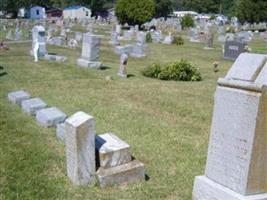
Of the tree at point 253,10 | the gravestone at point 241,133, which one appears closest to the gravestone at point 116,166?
the gravestone at point 241,133

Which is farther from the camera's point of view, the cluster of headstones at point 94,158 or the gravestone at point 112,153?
the gravestone at point 112,153

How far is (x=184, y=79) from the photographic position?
1581 centimetres

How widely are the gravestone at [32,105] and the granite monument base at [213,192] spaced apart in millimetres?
5379

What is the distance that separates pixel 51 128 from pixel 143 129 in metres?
1.90

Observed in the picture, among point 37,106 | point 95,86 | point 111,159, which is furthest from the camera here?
point 95,86

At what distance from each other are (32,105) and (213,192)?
19.4 ft

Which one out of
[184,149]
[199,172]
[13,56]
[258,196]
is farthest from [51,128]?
[13,56]

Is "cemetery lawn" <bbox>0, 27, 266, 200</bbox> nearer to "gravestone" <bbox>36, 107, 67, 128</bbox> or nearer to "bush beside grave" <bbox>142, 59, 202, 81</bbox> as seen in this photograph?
"gravestone" <bbox>36, 107, 67, 128</bbox>

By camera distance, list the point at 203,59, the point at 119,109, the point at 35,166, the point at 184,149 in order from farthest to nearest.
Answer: the point at 203,59 → the point at 119,109 → the point at 184,149 → the point at 35,166

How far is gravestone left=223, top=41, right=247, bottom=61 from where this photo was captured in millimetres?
22766

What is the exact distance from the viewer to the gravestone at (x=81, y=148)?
572cm

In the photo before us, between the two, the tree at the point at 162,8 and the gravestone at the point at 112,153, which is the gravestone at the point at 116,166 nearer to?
the gravestone at the point at 112,153

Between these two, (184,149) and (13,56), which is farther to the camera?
(13,56)

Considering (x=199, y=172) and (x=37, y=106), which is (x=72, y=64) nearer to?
(x=37, y=106)
